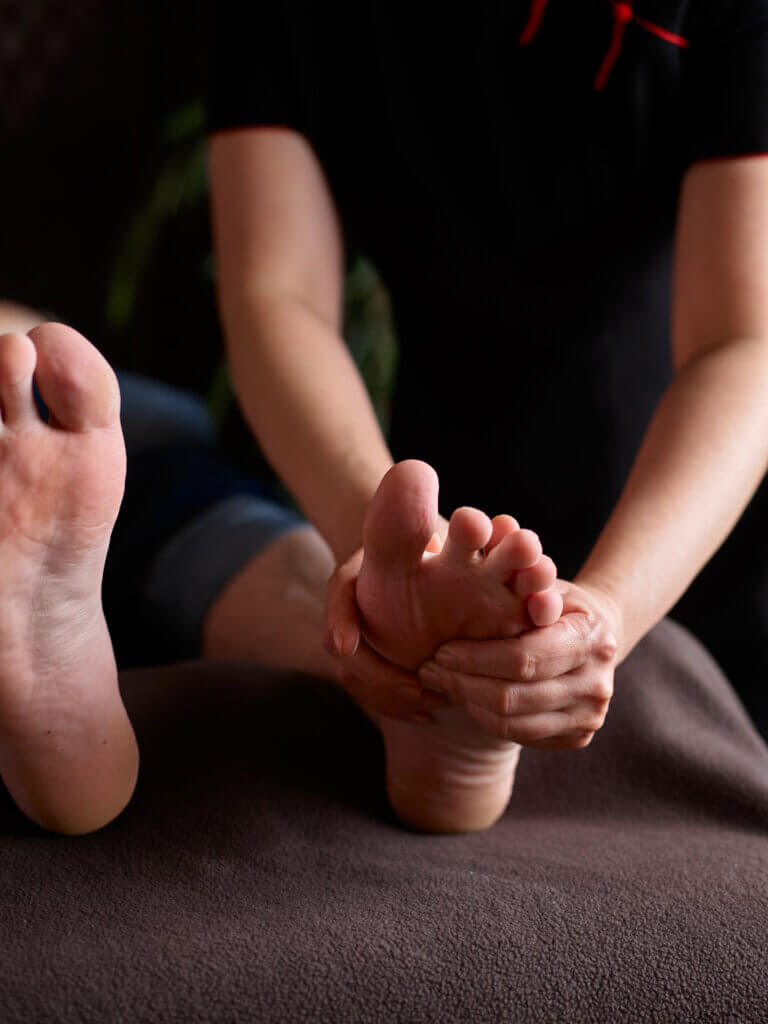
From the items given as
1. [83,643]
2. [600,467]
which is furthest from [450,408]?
[83,643]

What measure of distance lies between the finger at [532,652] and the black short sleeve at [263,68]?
575mm

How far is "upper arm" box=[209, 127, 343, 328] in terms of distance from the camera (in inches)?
35.6

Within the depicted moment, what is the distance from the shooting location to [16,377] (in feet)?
1.77

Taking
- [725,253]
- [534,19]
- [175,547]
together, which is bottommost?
[175,547]

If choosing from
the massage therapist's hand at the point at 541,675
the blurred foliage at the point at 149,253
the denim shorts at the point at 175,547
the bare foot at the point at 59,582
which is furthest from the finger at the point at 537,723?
the blurred foliage at the point at 149,253

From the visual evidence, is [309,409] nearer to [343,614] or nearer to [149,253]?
A: [343,614]

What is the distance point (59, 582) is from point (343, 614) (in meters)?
0.18

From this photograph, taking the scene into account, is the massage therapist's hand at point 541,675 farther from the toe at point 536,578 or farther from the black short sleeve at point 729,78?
the black short sleeve at point 729,78

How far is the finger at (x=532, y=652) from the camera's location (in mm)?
576

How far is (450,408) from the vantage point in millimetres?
Answer: 1049

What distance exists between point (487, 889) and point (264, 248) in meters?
0.59

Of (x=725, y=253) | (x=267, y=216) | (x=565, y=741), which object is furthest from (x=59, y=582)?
(x=725, y=253)

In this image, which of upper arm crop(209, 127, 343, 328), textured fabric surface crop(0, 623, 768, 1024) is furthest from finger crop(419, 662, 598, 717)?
upper arm crop(209, 127, 343, 328)

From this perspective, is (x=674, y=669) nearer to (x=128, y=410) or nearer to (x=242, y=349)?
(x=242, y=349)
